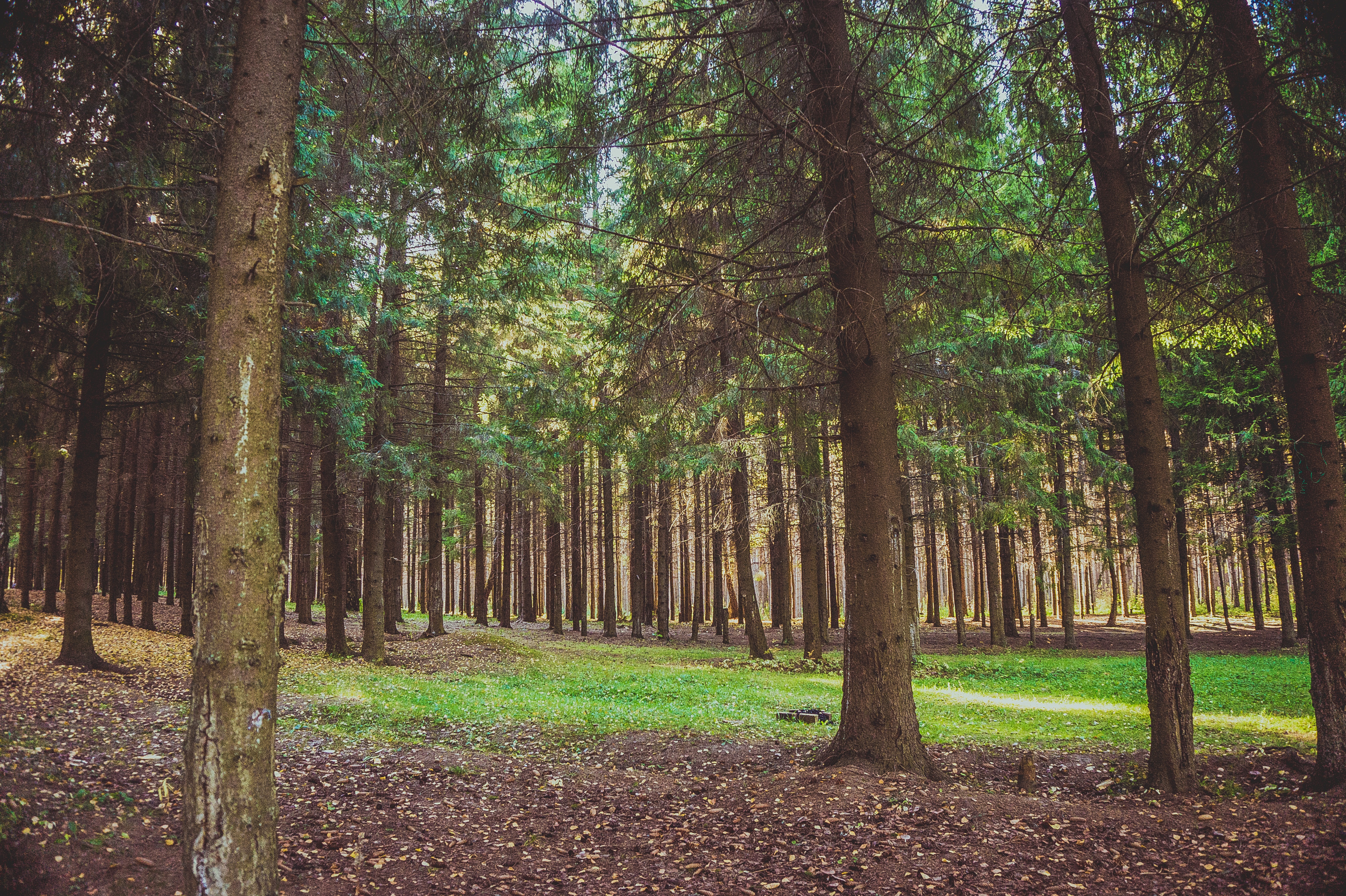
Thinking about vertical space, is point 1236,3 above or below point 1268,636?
above

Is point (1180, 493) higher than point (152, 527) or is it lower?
higher

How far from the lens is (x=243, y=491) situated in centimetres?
359

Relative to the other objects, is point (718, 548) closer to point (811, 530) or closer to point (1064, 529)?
point (811, 530)

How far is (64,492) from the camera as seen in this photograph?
26.7 meters

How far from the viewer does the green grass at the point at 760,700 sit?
9.75 metres

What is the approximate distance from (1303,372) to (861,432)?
156 inches

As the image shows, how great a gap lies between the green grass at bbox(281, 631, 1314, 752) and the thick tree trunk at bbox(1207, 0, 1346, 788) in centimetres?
248

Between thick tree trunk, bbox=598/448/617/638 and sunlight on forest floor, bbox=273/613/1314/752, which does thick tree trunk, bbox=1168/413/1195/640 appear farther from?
thick tree trunk, bbox=598/448/617/638

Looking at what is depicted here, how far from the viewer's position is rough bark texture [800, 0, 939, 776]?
281 inches

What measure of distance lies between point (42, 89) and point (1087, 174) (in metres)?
10.6

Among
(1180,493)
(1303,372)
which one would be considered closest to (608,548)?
(1180,493)

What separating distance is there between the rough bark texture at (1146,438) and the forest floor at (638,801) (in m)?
0.60

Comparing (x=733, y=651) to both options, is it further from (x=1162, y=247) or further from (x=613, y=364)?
(x=1162, y=247)

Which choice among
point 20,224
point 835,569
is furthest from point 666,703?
point 835,569
